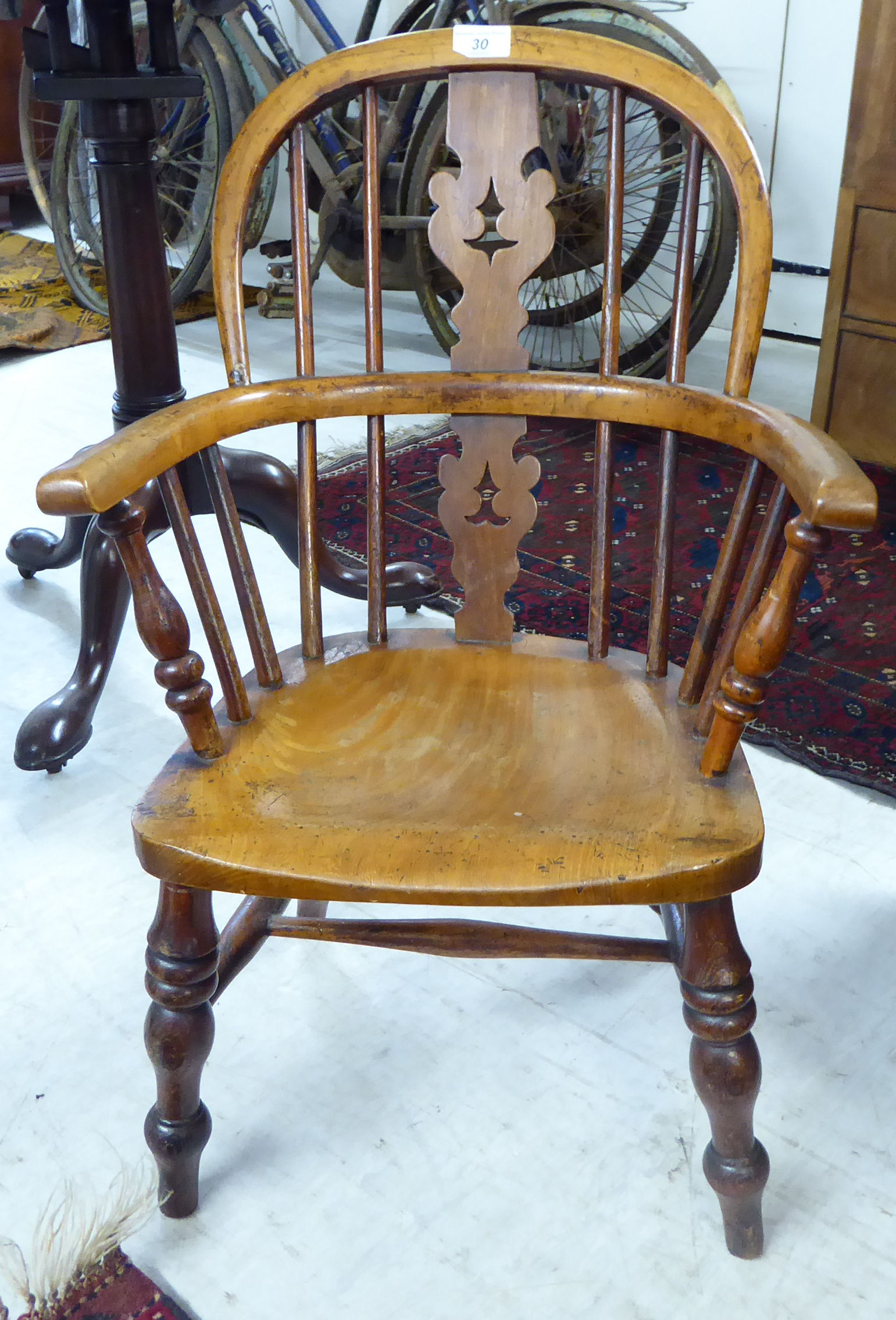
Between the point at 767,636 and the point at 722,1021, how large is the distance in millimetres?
296

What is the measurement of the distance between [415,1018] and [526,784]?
43 centimetres

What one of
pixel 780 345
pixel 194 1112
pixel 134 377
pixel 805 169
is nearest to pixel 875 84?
pixel 805 169

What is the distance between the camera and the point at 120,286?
1.70m

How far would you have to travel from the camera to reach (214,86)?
11.2 ft

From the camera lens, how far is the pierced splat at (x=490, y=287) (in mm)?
1127

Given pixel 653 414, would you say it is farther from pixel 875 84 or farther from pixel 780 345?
pixel 780 345

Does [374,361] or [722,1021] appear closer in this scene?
[722,1021]

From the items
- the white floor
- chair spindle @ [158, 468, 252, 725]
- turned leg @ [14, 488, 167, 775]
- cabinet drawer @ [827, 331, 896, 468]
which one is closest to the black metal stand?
turned leg @ [14, 488, 167, 775]

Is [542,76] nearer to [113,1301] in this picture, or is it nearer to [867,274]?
[113,1301]

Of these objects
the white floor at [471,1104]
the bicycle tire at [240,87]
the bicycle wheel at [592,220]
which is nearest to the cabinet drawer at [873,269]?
the bicycle wheel at [592,220]

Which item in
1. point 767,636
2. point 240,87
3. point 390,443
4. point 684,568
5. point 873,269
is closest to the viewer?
point 767,636

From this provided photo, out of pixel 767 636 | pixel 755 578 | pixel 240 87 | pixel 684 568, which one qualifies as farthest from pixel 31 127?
pixel 767 636

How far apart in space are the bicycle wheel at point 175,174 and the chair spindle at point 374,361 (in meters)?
2.44

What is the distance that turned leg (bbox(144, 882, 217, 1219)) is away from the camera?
93 cm
